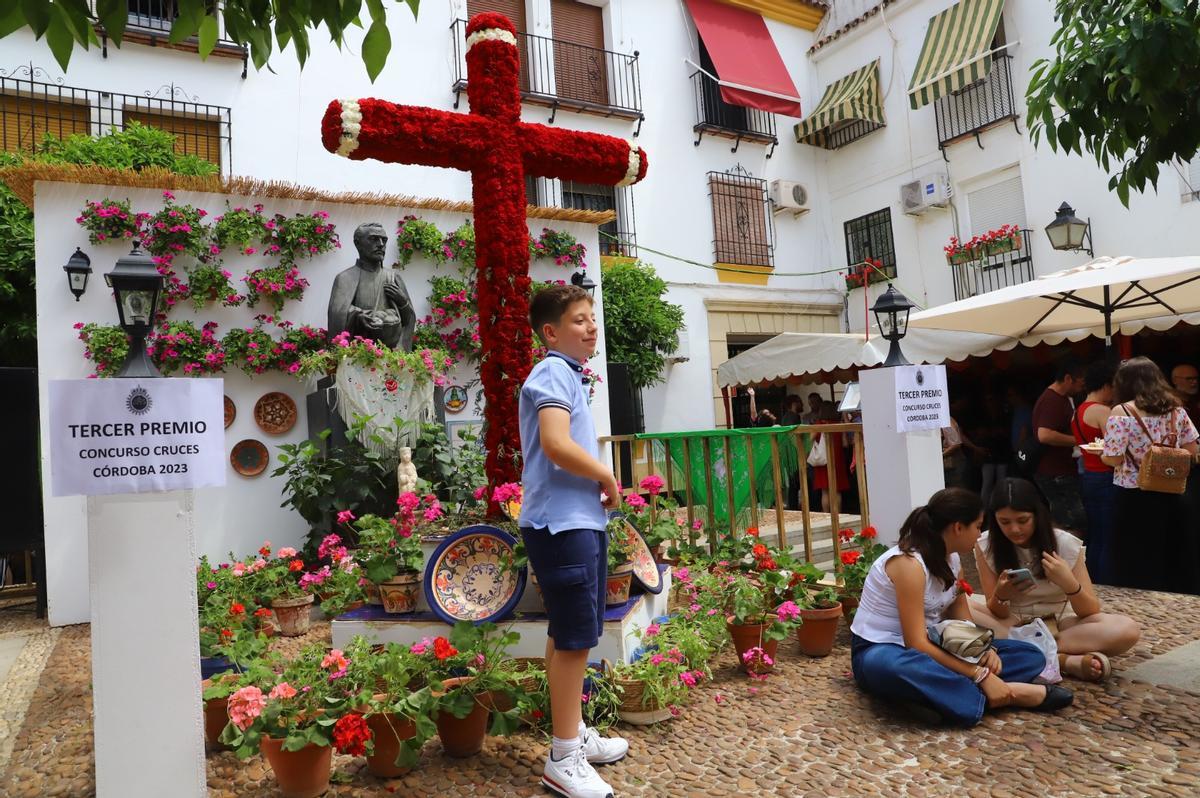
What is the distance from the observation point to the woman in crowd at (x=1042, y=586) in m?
3.43

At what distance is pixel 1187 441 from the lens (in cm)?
437

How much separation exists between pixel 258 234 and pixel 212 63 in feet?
13.7

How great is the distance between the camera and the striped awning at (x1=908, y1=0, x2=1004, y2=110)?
11.8 metres

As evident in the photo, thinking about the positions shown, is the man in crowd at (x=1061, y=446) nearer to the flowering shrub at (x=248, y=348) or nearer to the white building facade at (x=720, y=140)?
the white building facade at (x=720, y=140)

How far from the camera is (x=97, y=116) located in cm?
911

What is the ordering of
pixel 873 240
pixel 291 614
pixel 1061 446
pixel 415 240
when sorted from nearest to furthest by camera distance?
1. pixel 291 614
2. pixel 1061 446
3. pixel 415 240
4. pixel 873 240

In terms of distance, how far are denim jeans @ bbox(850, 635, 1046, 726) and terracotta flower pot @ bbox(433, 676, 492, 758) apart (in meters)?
1.53

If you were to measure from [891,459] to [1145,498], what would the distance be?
1590 mm

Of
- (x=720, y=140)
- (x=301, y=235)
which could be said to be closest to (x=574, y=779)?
(x=301, y=235)

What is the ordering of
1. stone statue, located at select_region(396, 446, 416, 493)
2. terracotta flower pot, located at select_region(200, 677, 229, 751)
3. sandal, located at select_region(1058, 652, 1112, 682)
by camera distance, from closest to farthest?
terracotta flower pot, located at select_region(200, 677, 229, 751) < sandal, located at select_region(1058, 652, 1112, 682) < stone statue, located at select_region(396, 446, 416, 493)

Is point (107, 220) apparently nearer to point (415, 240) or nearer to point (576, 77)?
point (415, 240)

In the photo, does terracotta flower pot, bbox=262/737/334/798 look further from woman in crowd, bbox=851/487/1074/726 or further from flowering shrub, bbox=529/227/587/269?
flowering shrub, bbox=529/227/587/269

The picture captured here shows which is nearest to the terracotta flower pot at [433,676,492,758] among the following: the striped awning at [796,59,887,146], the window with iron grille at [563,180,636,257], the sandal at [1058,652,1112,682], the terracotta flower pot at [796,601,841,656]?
the terracotta flower pot at [796,601,841,656]

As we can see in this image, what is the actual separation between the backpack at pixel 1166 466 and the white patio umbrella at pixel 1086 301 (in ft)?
4.60
